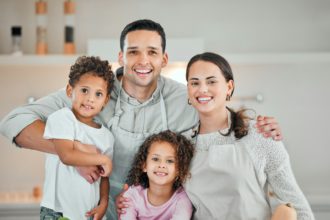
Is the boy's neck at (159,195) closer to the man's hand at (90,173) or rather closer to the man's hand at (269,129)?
the man's hand at (90,173)

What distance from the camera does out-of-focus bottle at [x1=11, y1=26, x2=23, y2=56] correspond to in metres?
3.02

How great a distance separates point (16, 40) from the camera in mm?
3047

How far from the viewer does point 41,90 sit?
125 inches

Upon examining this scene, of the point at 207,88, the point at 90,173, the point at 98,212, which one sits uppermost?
the point at 207,88

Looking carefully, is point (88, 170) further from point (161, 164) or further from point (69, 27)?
point (69, 27)

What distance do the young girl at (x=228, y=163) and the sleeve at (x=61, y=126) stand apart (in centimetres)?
33

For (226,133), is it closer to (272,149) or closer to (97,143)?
(272,149)

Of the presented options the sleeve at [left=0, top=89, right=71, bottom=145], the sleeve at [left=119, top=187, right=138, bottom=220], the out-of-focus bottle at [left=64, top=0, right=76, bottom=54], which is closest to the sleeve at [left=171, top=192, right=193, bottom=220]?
the sleeve at [left=119, top=187, right=138, bottom=220]

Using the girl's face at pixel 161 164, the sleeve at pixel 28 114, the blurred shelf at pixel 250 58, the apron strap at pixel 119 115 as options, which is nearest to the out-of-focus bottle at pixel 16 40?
the blurred shelf at pixel 250 58

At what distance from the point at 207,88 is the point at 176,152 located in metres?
0.19

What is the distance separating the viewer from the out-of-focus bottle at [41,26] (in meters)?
3.03

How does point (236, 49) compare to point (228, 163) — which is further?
point (236, 49)

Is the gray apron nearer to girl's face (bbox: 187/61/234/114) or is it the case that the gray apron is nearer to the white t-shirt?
the white t-shirt

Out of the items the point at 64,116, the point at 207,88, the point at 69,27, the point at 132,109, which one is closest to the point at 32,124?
the point at 64,116
